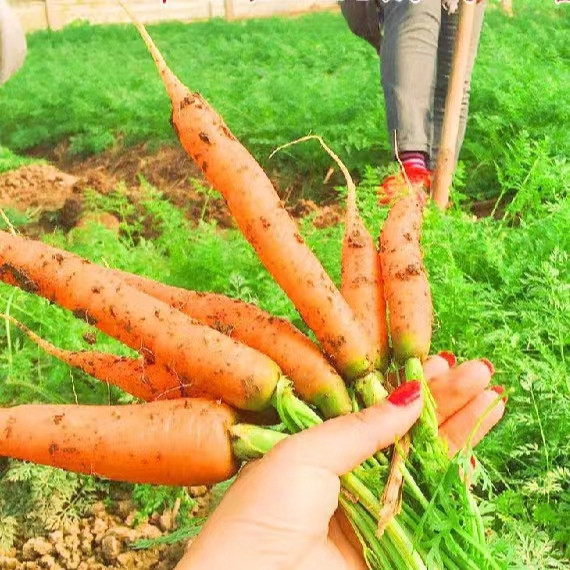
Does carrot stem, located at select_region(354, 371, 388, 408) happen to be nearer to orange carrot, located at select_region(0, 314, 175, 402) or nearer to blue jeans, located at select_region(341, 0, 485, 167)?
orange carrot, located at select_region(0, 314, 175, 402)

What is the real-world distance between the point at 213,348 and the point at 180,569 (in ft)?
2.01

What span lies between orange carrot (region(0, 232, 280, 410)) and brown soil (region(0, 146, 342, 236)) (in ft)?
9.06

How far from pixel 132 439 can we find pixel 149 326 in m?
0.30

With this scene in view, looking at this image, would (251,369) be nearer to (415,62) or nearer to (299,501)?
(299,501)

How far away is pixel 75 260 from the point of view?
2.20 m

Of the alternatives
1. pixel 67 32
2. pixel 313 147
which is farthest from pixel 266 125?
pixel 67 32

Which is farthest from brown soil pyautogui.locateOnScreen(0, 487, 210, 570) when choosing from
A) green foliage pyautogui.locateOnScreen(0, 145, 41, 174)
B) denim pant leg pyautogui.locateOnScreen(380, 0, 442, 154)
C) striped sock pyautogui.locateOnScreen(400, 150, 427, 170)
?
green foliage pyautogui.locateOnScreen(0, 145, 41, 174)

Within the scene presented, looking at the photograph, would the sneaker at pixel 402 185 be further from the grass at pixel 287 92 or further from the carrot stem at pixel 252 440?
the carrot stem at pixel 252 440

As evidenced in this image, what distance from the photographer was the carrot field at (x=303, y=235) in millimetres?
2303

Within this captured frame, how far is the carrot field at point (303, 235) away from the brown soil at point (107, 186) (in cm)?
2

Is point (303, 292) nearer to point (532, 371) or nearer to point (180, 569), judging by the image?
point (532, 371)

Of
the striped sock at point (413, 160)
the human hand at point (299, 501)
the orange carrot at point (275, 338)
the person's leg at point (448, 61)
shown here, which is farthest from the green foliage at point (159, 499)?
the person's leg at point (448, 61)

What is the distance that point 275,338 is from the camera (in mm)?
2094

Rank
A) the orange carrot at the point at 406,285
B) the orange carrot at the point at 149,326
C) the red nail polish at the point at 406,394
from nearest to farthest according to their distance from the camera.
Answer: the red nail polish at the point at 406,394, the orange carrot at the point at 149,326, the orange carrot at the point at 406,285
